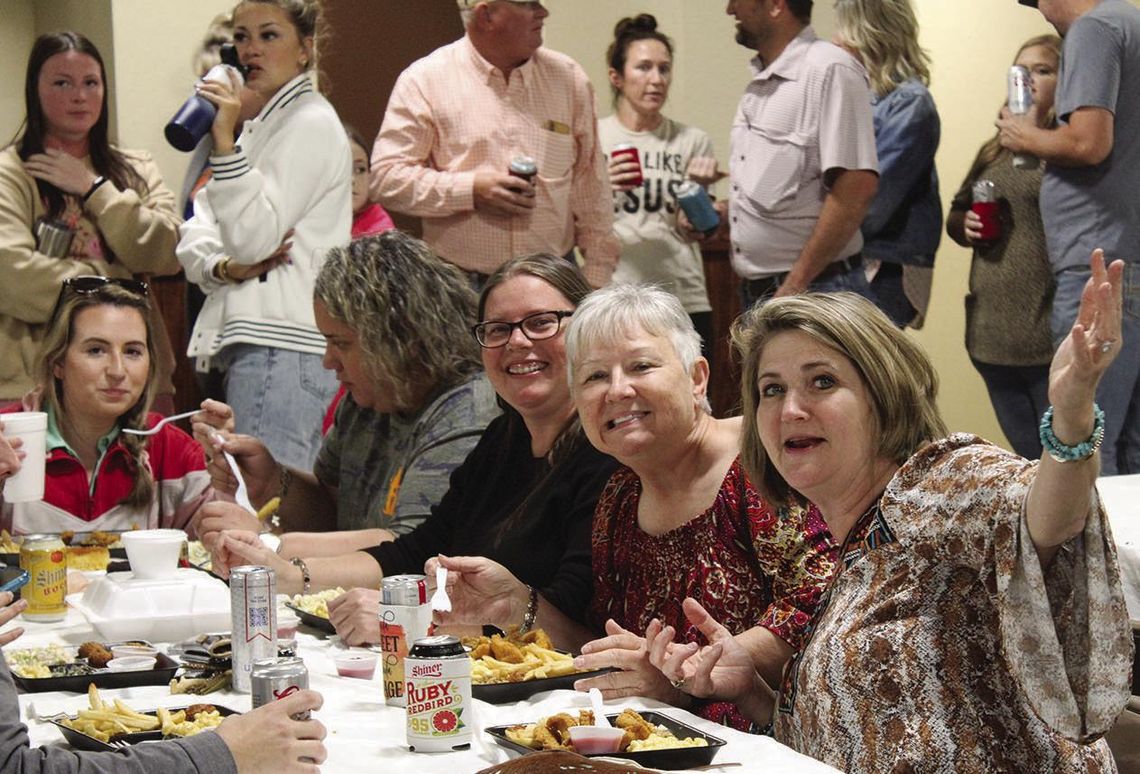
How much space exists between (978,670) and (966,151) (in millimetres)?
4572

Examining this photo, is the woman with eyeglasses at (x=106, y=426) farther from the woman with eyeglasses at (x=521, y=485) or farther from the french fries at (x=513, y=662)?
the french fries at (x=513, y=662)

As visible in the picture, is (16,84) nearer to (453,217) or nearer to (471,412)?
(453,217)

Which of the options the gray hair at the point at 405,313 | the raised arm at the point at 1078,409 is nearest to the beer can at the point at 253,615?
the raised arm at the point at 1078,409

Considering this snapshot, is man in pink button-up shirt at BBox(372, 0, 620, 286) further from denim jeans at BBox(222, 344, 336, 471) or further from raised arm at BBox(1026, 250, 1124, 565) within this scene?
raised arm at BBox(1026, 250, 1124, 565)

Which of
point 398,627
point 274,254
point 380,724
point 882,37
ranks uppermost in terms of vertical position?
point 882,37

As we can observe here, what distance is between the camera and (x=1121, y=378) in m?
3.77

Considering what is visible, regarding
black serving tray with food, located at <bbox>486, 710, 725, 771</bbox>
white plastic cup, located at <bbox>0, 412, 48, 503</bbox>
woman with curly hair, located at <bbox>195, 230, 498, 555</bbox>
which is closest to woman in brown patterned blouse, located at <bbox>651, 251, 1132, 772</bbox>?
black serving tray with food, located at <bbox>486, 710, 725, 771</bbox>

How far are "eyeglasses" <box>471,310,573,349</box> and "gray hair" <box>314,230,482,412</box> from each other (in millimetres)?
380

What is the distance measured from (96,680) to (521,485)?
1.01 m

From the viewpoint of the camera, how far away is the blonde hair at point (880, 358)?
191cm

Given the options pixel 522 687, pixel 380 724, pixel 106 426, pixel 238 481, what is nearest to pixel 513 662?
pixel 522 687

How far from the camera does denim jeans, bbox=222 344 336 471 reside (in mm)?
4012

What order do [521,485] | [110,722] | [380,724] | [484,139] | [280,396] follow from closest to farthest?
[110,722] < [380,724] < [521,485] < [280,396] < [484,139]

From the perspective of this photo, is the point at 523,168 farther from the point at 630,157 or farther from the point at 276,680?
the point at 276,680
